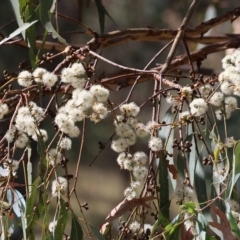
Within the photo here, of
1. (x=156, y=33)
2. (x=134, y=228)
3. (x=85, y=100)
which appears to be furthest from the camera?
(x=156, y=33)

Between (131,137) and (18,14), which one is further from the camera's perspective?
(18,14)

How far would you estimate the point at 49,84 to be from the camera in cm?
63

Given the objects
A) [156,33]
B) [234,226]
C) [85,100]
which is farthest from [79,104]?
[156,33]

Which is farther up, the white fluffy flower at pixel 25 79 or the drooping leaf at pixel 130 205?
the white fluffy flower at pixel 25 79

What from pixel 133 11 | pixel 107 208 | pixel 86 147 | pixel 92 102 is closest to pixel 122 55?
pixel 133 11

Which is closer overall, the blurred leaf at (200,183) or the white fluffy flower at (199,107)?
the white fluffy flower at (199,107)

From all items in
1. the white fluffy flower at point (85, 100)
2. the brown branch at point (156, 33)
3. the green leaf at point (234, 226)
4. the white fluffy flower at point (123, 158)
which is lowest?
the green leaf at point (234, 226)

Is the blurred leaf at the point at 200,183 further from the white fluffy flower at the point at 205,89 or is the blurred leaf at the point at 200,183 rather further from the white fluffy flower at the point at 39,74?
the white fluffy flower at the point at 39,74

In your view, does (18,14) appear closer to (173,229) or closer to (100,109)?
(100,109)

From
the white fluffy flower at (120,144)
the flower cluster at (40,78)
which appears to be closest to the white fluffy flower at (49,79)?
the flower cluster at (40,78)

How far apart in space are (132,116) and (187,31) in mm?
433

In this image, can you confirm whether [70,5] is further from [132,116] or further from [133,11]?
[132,116]

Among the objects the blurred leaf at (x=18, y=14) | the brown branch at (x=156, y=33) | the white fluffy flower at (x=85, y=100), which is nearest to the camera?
the white fluffy flower at (x=85, y=100)

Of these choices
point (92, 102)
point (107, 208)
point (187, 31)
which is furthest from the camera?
point (107, 208)
